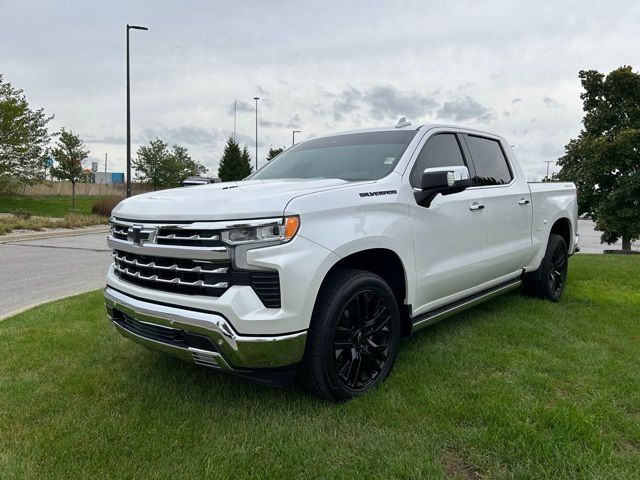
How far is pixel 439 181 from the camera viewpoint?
336 centimetres

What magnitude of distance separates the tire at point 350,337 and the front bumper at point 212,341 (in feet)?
0.56

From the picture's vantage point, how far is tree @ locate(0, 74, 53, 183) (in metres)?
21.7

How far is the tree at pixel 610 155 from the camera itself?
1182 centimetres

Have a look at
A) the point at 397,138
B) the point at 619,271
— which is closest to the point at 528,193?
the point at 397,138

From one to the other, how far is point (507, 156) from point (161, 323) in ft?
12.9

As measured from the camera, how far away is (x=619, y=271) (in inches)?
309

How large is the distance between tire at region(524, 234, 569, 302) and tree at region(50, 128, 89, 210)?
26.3m

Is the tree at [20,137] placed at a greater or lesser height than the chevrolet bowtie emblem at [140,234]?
greater

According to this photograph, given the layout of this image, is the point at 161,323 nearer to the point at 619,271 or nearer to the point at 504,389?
the point at 504,389

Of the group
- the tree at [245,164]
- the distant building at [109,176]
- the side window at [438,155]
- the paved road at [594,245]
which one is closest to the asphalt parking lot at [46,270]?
the side window at [438,155]

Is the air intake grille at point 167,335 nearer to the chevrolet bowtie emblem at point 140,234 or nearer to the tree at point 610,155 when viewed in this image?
the chevrolet bowtie emblem at point 140,234

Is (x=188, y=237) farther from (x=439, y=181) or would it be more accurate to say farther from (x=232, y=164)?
(x=232, y=164)

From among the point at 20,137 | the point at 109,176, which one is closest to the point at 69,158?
the point at 20,137

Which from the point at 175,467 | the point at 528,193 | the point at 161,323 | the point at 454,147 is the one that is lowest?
the point at 175,467
